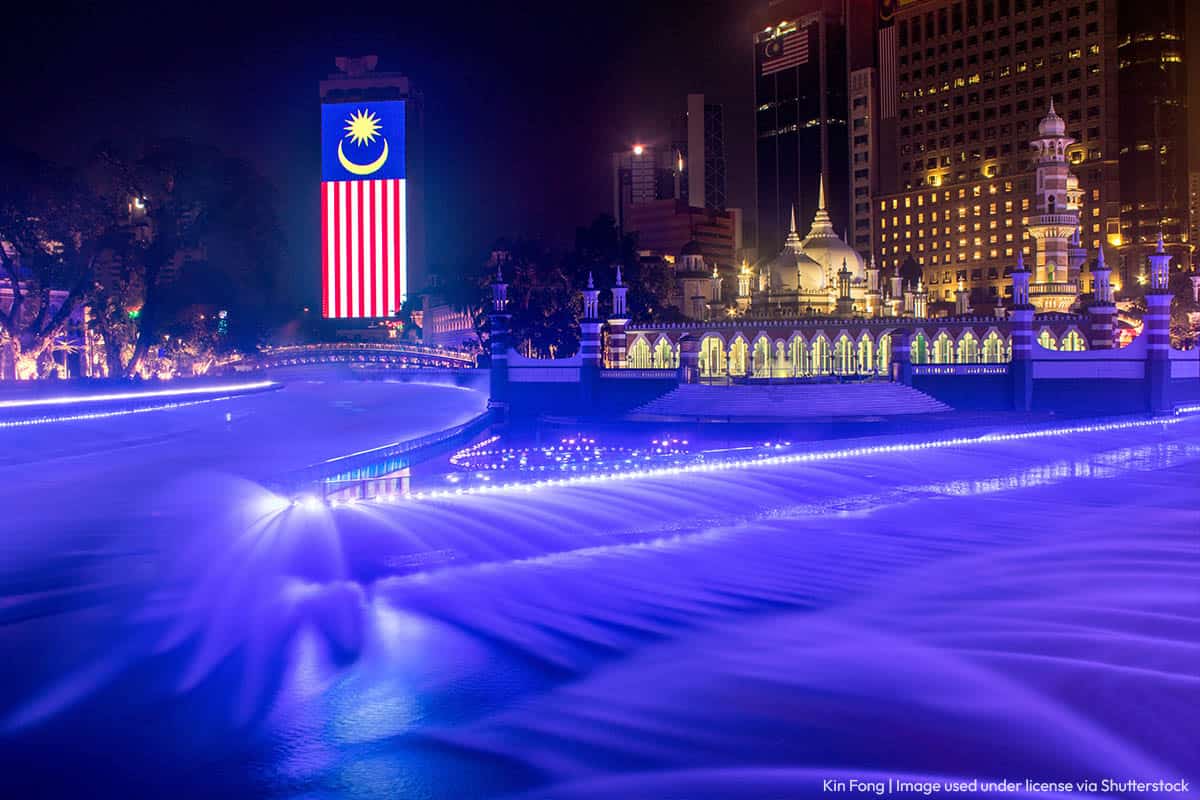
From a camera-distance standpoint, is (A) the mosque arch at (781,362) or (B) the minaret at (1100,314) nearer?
(B) the minaret at (1100,314)

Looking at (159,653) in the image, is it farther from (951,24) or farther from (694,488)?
(951,24)

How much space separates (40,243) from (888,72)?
96499 millimetres

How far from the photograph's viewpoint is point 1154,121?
87000mm

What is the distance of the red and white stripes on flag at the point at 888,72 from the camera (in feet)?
355

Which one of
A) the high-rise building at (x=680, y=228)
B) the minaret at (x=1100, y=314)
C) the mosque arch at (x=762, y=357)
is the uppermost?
the high-rise building at (x=680, y=228)

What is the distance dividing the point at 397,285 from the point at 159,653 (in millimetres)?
83265

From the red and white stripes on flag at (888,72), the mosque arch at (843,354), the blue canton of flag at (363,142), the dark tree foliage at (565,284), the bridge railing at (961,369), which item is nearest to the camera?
the bridge railing at (961,369)

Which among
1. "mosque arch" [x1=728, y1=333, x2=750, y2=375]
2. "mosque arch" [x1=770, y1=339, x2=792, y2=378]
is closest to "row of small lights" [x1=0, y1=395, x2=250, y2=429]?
"mosque arch" [x1=728, y1=333, x2=750, y2=375]

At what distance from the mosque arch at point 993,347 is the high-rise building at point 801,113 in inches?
3133

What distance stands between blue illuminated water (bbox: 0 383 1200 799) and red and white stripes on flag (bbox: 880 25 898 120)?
4093 inches

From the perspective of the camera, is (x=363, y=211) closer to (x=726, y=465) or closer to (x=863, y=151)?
(x=863, y=151)

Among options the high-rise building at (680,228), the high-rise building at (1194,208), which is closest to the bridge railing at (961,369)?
the high-rise building at (1194,208)

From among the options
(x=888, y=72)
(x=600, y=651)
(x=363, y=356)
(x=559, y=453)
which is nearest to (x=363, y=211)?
(x=363, y=356)

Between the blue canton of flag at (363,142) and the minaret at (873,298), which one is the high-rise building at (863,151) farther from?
the minaret at (873,298)
